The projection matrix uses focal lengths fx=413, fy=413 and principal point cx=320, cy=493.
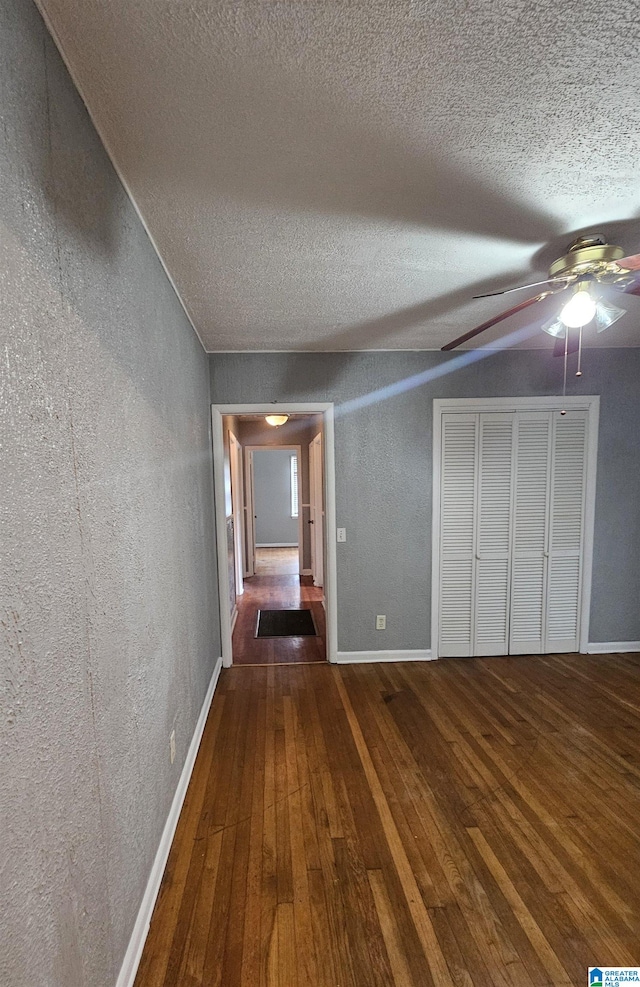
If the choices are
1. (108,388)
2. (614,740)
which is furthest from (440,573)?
(108,388)

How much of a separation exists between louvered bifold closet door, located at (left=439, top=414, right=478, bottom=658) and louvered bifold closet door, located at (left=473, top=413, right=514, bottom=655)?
0.19ft

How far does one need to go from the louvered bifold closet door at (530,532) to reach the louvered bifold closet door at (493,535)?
0.06 metres

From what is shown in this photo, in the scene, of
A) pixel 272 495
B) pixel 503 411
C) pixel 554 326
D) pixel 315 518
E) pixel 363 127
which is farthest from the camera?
pixel 272 495

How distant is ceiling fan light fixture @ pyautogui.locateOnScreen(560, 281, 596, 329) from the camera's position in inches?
65.4

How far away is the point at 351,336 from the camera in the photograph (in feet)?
9.16

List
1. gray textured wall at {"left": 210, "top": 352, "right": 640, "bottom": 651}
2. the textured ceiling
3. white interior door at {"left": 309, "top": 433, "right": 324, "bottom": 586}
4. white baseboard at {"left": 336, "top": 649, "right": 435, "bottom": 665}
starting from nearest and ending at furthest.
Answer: the textured ceiling < gray textured wall at {"left": 210, "top": 352, "right": 640, "bottom": 651} < white baseboard at {"left": 336, "top": 649, "right": 435, "bottom": 665} < white interior door at {"left": 309, "top": 433, "right": 324, "bottom": 586}

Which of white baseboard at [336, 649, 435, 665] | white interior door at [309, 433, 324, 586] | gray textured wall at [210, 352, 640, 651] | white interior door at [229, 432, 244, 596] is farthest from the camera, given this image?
white interior door at [309, 433, 324, 586]

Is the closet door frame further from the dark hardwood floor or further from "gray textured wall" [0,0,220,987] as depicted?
"gray textured wall" [0,0,220,987]

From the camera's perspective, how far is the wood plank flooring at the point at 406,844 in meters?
1.29

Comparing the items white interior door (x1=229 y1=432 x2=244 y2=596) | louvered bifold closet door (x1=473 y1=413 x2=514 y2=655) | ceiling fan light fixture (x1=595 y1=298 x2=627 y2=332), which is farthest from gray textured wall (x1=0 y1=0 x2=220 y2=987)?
white interior door (x1=229 y1=432 x2=244 y2=596)

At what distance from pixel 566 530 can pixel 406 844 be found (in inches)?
101

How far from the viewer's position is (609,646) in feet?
11.1

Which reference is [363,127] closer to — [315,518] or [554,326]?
[554,326]

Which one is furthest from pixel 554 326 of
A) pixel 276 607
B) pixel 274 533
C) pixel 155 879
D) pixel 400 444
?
pixel 274 533
